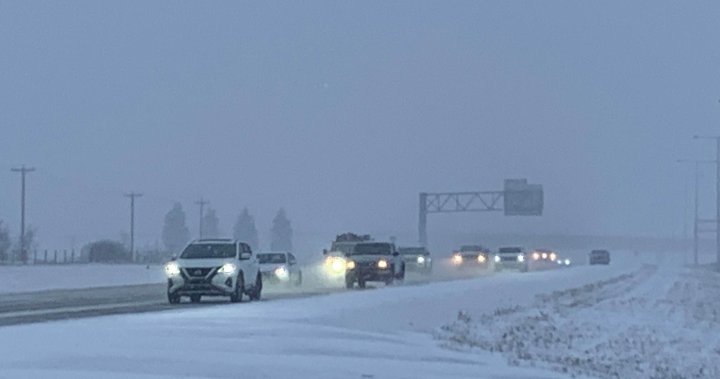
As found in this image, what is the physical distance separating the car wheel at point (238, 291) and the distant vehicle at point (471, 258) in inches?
2347

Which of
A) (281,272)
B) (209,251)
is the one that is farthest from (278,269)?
(209,251)

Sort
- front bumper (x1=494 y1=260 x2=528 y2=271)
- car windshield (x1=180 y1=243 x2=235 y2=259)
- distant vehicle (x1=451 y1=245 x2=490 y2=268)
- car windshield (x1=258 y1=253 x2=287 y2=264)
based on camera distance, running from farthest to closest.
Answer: distant vehicle (x1=451 y1=245 x2=490 y2=268)
front bumper (x1=494 y1=260 x2=528 y2=271)
car windshield (x1=258 y1=253 x2=287 y2=264)
car windshield (x1=180 y1=243 x2=235 y2=259)

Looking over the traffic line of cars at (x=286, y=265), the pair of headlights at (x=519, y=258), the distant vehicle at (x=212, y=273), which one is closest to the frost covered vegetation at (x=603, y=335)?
the distant vehicle at (x=212, y=273)

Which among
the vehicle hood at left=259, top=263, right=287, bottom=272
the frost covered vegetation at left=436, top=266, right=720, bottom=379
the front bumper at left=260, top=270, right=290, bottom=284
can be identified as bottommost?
the frost covered vegetation at left=436, top=266, right=720, bottom=379

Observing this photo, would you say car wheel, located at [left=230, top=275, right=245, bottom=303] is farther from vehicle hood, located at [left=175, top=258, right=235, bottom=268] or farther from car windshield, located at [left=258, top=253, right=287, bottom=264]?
car windshield, located at [left=258, top=253, right=287, bottom=264]

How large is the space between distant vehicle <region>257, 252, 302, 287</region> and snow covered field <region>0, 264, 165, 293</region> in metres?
8.64

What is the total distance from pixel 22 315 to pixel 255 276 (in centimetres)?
1076

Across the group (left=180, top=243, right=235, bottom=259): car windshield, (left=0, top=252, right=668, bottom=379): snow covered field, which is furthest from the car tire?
(left=0, top=252, right=668, bottom=379): snow covered field

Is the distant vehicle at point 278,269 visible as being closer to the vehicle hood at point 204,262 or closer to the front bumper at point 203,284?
the vehicle hood at point 204,262

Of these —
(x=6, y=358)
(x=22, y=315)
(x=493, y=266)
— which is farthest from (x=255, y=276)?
(x=493, y=266)

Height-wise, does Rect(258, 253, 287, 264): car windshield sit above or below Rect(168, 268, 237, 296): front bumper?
above

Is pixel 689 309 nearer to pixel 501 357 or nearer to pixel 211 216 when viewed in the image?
pixel 501 357

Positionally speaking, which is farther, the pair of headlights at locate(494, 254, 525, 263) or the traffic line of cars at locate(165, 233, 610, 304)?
the pair of headlights at locate(494, 254, 525, 263)

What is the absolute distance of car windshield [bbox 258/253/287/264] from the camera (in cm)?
5850
